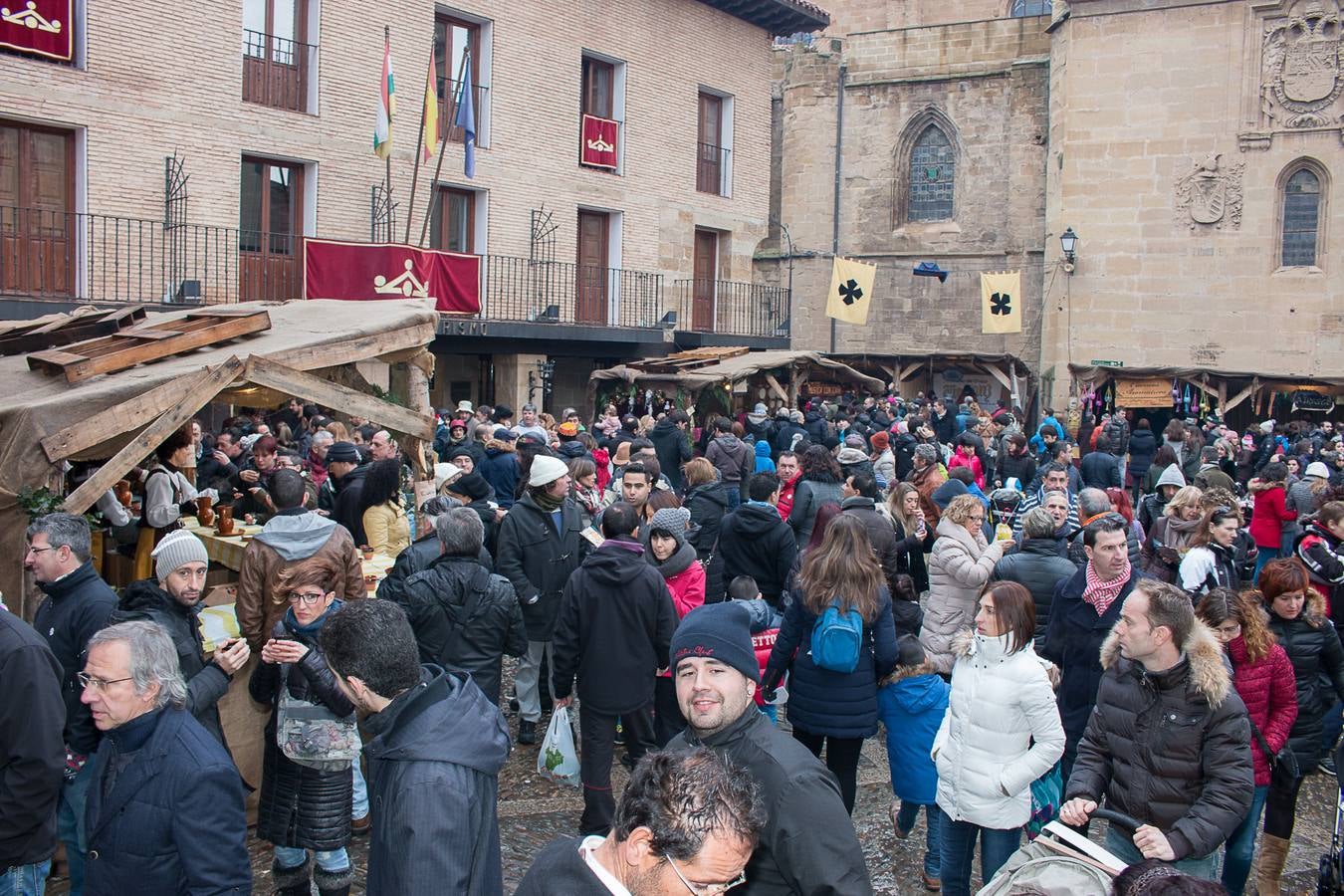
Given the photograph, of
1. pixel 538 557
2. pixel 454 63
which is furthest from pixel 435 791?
pixel 454 63

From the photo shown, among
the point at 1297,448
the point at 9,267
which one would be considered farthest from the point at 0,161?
the point at 1297,448

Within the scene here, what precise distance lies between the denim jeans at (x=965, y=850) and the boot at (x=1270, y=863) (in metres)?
1.39

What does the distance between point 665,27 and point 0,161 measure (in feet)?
41.1

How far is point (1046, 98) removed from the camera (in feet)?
91.9

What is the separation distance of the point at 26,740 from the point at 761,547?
4353 millimetres

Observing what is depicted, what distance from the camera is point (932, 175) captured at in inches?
1177

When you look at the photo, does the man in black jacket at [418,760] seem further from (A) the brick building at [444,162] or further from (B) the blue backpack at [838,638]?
(A) the brick building at [444,162]

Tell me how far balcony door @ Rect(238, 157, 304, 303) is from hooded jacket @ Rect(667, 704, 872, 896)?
15289 mm

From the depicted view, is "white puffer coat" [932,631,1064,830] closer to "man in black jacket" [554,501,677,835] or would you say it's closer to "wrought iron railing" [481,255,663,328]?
"man in black jacket" [554,501,677,835]

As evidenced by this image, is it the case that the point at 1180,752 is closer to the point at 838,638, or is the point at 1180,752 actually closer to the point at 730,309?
the point at 838,638

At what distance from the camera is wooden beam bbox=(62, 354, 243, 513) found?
6312 millimetres

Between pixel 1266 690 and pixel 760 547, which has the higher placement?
pixel 760 547

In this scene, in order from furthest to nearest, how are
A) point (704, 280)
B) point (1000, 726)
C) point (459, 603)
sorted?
point (704, 280)
point (459, 603)
point (1000, 726)

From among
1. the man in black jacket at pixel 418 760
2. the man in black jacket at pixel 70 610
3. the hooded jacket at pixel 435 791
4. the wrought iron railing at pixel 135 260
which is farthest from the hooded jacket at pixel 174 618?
the wrought iron railing at pixel 135 260
